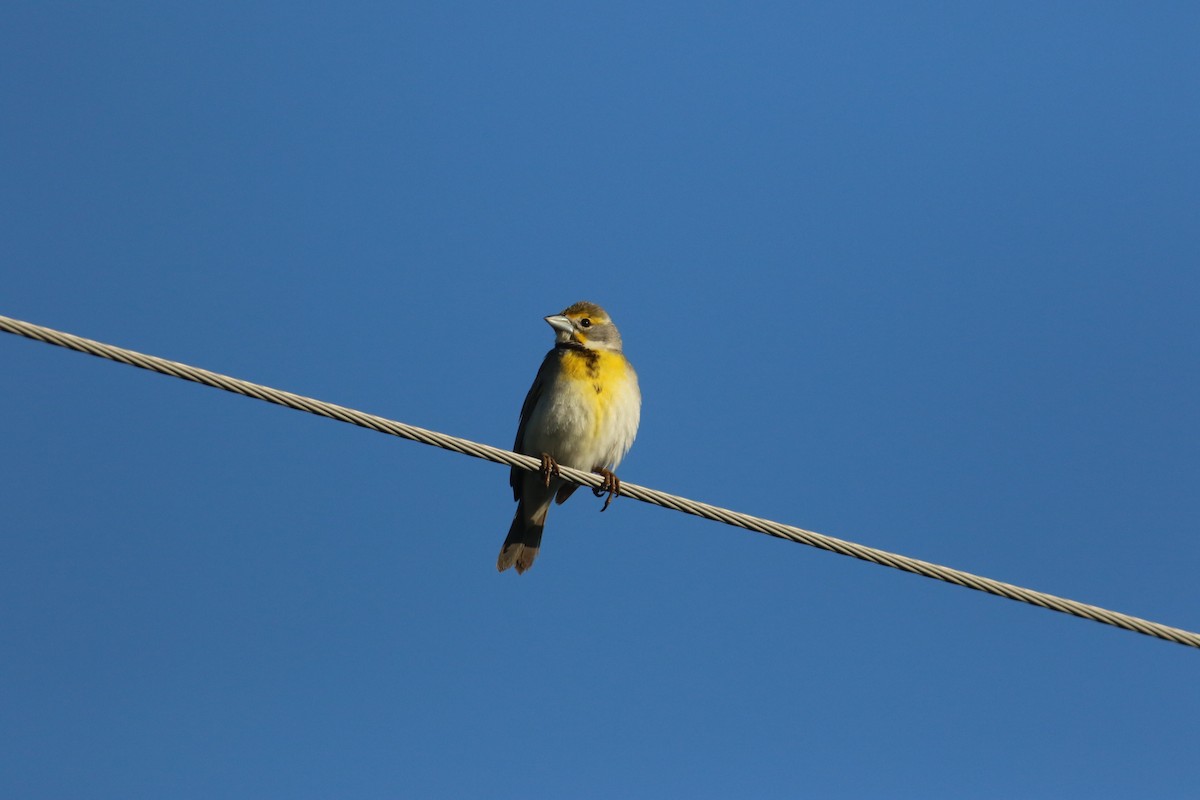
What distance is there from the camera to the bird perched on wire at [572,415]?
8.70 meters

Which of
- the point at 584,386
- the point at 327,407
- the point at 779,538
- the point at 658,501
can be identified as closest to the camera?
the point at 327,407

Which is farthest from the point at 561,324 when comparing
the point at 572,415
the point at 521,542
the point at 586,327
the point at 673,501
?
the point at 673,501

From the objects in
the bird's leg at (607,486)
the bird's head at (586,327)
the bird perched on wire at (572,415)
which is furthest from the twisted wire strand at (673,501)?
the bird's head at (586,327)

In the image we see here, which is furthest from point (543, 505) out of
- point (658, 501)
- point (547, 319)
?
point (658, 501)

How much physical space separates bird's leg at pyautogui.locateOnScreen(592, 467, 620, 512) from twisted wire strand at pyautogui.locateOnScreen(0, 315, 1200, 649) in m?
0.99

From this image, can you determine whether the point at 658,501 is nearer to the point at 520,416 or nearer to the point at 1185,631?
the point at 1185,631

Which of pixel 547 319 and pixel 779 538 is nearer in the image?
pixel 779 538

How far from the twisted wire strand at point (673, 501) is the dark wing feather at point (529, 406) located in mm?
2852

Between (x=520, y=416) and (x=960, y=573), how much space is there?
4369 mm

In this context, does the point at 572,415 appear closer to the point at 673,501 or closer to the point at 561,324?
the point at 561,324

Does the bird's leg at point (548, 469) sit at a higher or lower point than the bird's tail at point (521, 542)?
higher

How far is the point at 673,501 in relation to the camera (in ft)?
20.2

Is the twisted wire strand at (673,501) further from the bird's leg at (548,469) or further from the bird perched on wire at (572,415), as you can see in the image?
the bird perched on wire at (572,415)

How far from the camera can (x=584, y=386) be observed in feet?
28.6
